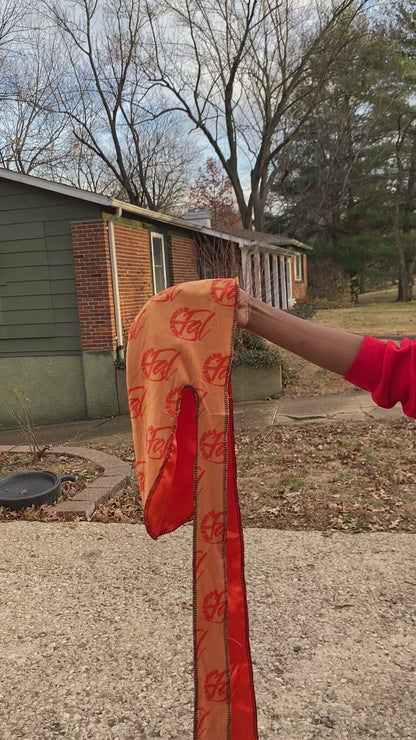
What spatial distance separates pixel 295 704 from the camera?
2.35 meters

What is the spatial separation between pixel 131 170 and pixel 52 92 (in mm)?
5592

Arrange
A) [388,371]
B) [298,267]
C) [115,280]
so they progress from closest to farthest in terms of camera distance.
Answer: [388,371] → [115,280] → [298,267]

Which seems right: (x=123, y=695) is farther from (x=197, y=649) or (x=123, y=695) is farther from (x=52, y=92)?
(x=52, y=92)

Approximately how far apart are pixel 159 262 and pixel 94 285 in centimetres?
331

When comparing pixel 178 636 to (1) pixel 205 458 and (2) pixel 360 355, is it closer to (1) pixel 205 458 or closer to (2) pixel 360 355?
(1) pixel 205 458

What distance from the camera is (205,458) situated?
1523 millimetres

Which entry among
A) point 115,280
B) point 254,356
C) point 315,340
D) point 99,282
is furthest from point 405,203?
point 315,340

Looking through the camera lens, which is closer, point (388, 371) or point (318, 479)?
point (388, 371)

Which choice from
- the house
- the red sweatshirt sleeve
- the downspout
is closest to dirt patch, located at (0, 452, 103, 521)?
the house

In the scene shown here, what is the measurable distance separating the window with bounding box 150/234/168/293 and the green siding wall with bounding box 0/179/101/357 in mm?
2772

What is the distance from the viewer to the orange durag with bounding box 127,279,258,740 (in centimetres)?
152

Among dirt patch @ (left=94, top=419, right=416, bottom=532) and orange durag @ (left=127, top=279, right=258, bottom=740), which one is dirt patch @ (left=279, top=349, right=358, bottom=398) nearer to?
dirt patch @ (left=94, top=419, right=416, bottom=532)

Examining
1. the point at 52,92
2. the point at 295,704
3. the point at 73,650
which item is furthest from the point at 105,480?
the point at 52,92

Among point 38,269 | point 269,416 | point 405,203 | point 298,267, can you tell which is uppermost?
point 405,203
